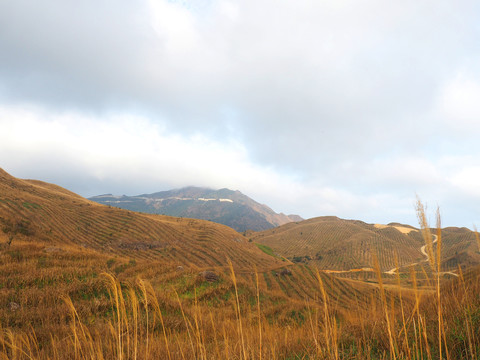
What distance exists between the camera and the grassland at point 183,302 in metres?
2.53

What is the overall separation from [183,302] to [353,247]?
80873 mm

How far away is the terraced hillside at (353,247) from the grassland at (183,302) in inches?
1830

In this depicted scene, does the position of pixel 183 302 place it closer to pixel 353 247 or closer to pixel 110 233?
pixel 110 233

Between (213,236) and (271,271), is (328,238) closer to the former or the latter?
(213,236)

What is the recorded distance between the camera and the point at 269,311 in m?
9.38

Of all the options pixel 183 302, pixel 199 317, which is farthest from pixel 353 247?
pixel 199 317

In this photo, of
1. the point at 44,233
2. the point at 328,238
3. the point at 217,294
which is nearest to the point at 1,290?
the point at 217,294

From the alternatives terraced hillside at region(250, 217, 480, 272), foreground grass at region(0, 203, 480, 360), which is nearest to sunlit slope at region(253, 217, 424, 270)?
terraced hillside at region(250, 217, 480, 272)

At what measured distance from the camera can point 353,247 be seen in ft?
253

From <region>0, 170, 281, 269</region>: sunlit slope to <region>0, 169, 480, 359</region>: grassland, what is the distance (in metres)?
0.17

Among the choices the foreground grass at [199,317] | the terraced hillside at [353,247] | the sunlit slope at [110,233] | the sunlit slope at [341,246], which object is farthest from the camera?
the sunlit slope at [341,246]

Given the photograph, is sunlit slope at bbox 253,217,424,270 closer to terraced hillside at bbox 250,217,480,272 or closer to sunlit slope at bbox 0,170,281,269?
terraced hillside at bbox 250,217,480,272

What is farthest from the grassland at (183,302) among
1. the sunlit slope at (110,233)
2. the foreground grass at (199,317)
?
the sunlit slope at (110,233)

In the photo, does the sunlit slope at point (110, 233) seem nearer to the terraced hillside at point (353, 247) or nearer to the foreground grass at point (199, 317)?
the foreground grass at point (199, 317)
